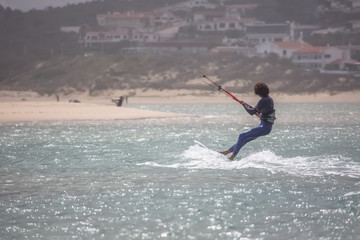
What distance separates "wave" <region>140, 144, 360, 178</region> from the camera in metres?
16.7

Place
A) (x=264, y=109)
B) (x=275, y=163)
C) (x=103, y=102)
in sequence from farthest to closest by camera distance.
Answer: (x=103, y=102) < (x=275, y=163) < (x=264, y=109)

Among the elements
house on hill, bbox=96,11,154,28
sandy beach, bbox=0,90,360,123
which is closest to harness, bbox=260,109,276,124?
sandy beach, bbox=0,90,360,123

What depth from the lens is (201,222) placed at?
1098 centimetres

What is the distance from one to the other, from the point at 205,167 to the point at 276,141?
922cm

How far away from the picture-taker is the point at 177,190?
13961 mm

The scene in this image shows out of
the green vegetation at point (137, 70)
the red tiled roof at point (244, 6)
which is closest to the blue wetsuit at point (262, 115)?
the green vegetation at point (137, 70)

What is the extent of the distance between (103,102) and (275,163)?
52.4m

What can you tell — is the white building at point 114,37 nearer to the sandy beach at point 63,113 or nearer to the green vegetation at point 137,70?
the green vegetation at point 137,70

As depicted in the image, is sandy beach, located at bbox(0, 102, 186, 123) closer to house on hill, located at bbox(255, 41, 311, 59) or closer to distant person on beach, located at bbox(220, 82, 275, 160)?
distant person on beach, located at bbox(220, 82, 275, 160)

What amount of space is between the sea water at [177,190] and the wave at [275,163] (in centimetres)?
3

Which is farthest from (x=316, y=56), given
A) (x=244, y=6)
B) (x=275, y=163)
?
(x=275, y=163)

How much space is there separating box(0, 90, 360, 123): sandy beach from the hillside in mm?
2259

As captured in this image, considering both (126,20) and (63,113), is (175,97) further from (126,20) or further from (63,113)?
(126,20)

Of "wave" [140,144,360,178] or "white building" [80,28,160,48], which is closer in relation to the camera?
"wave" [140,144,360,178]
